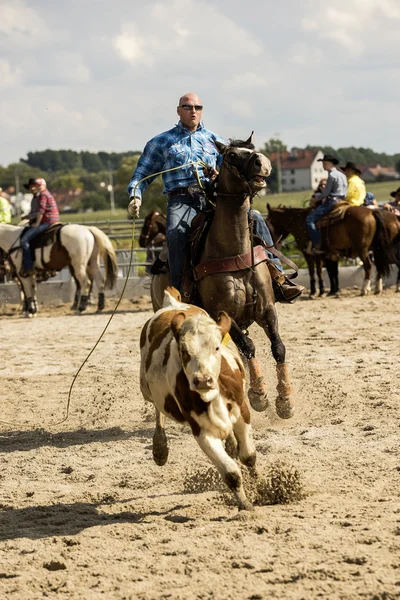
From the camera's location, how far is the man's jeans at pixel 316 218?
18.2 m

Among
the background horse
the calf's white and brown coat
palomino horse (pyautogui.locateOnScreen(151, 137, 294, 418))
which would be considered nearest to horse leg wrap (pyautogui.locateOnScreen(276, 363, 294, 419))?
palomino horse (pyautogui.locateOnScreen(151, 137, 294, 418))

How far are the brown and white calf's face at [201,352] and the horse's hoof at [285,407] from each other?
2.57m

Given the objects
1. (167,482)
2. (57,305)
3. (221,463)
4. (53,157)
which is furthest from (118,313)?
(53,157)

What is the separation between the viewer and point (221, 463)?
16.3 feet

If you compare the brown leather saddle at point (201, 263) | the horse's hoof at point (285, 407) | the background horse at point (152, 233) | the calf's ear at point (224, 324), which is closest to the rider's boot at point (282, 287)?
the brown leather saddle at point (201, 263)

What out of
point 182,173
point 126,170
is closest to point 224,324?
point 182,173

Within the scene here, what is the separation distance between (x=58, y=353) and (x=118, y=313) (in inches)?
193

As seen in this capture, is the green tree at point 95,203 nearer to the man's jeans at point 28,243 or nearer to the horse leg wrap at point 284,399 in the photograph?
the man's jeans at point 28,243

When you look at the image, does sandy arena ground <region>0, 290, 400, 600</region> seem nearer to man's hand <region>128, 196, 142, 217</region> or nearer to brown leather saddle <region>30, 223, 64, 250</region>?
man's hand <region>128, 196, 142, 217</region>

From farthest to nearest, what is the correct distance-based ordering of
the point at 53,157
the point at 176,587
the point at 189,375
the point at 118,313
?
1. the point at 53,157
2. the point at 118,313
3. the point at 189,375
4. the point at 176,587

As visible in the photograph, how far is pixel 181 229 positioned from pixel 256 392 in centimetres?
144

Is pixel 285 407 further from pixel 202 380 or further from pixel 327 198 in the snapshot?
pixel 327 198

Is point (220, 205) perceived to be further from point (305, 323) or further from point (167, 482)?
point (305, 323)

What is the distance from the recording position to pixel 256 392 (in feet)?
24.7
